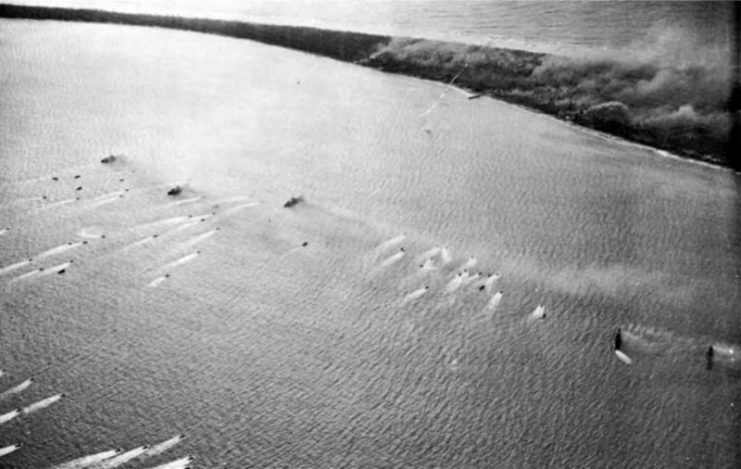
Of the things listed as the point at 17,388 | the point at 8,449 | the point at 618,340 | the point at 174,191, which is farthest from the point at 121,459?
the point at 618,340

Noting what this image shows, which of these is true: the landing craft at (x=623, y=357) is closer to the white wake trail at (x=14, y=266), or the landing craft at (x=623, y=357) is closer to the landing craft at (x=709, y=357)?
the landing craft at (x=709, y=357)

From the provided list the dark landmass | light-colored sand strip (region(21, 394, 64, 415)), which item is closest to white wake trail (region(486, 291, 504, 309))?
light-colored sand strip (region(21, 394, 64, 415))

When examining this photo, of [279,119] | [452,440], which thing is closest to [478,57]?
[279,119]

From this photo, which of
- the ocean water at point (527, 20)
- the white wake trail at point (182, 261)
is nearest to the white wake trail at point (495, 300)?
the white wake trail at point (182, 261)

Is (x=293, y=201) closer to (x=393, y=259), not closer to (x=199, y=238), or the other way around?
(x=199, y=238)

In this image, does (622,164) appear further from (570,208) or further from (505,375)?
(505,375)

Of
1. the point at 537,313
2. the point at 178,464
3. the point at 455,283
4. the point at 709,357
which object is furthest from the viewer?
the point at 455,283

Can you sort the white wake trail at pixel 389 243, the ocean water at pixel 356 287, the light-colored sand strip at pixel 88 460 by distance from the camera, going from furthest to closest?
the white wake trail at pixel 389 243 → the ocean water at pixel 356 287 → the light-colored sand strip at pixel 88 460
